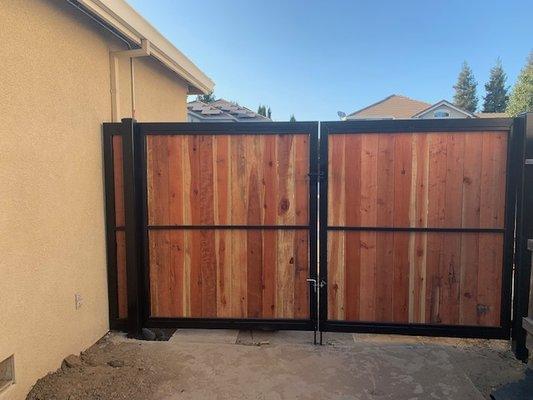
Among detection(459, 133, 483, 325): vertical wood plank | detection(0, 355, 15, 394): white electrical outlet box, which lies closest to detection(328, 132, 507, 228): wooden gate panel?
detection(459, 133, 483, 325): vertical wood plank

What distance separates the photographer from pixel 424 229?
342cm

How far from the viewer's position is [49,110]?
2.84 meters

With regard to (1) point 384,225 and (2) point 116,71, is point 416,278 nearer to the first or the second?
(1) point 384,225

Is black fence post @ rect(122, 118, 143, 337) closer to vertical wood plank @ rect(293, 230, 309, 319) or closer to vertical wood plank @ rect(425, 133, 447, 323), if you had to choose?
vertical wood plank @ rect(293, 230, 309, 319)

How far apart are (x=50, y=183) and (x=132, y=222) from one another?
0.86 metres

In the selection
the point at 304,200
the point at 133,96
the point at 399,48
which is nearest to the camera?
the point at 304,200

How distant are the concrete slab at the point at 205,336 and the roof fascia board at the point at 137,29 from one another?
287 cm

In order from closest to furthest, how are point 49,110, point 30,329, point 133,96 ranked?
point 30,329 < point 49,110 < point 133,96

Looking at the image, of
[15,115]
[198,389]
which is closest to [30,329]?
[198,389]

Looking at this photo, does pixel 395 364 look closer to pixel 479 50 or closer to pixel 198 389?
pixel 198 389

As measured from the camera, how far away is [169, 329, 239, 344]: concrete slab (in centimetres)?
362

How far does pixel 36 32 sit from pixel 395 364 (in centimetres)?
364

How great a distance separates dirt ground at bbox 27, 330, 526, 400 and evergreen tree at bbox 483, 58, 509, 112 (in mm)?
51096

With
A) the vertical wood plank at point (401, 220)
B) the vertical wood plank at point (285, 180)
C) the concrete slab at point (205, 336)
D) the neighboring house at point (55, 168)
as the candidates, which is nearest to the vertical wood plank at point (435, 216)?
the vertical wood plank at point (401, 220)
